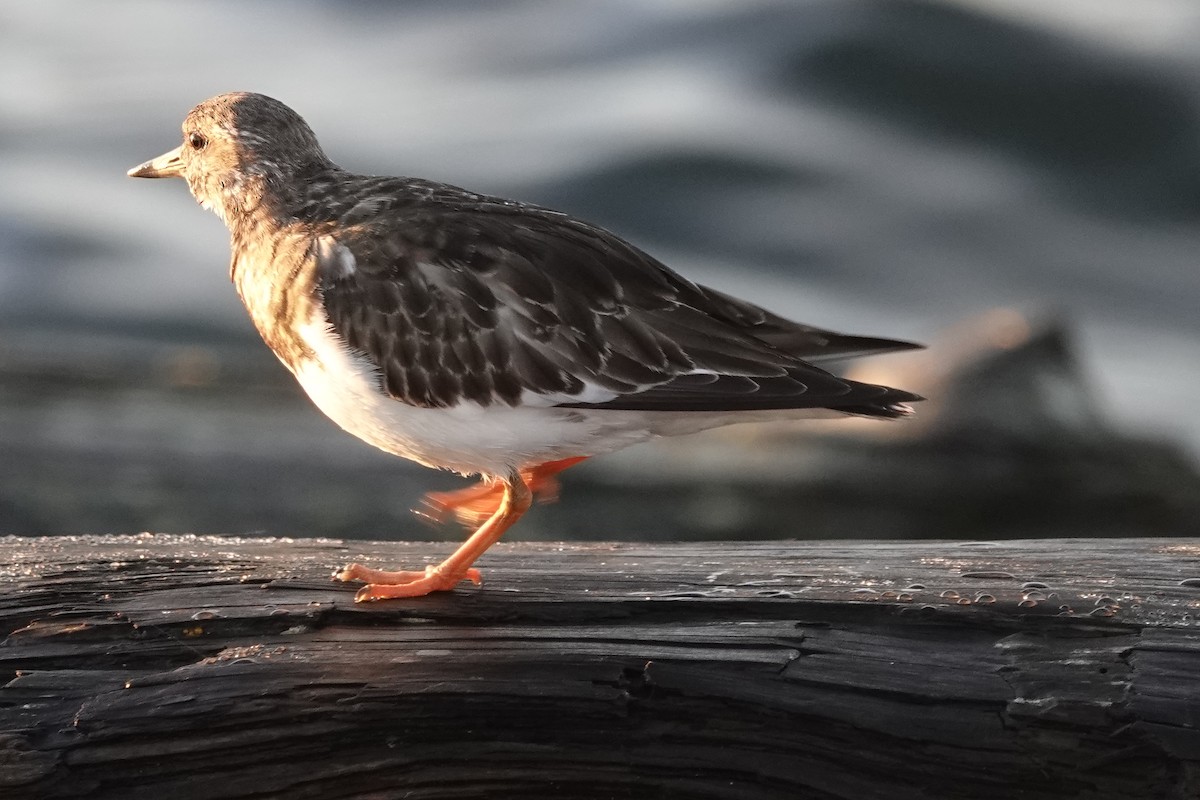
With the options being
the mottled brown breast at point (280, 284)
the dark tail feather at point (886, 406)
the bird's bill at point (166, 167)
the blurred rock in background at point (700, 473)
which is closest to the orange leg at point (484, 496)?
the mottled brown breast at point (280, 284)

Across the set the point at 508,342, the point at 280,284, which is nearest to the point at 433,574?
the point at 508,342

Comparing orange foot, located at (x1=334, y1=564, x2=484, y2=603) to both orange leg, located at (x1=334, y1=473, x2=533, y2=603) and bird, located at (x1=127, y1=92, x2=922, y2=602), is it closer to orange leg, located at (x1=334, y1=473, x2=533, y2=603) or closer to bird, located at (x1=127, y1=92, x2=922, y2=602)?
orange leg, located at (x1=334, y1=473, x2=533, y2=603)

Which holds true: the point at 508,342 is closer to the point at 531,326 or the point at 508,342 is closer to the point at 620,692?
the point at 531,326

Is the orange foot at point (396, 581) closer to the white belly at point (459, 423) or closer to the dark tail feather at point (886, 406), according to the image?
the white belly at point (459, 423)

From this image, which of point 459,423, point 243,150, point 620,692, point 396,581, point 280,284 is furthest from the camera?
point 243,150

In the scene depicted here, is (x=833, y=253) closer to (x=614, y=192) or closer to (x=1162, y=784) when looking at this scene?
(x=614, y=192)

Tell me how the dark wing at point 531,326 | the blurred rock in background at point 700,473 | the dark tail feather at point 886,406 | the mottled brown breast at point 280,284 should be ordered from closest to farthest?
1. the dark tail feather at point 886,406
2. the dark wing at point 531,326
3. the mottled brown breast at point 280,284
4. the blurred rock in background at point 700,473

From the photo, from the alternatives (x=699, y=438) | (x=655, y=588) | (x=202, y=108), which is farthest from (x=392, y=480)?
(x=655, y=588)
